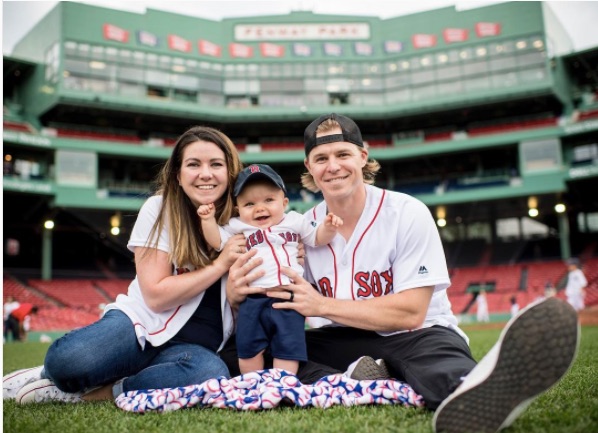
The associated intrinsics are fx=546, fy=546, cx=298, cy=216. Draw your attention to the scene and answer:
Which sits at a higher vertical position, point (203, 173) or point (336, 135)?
point (336, 135)

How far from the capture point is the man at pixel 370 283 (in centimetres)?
338

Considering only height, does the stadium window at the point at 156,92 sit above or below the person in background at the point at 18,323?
above

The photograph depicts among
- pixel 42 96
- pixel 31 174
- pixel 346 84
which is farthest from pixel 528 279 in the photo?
pixel 42 96

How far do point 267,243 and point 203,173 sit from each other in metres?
0.70

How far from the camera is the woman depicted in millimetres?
3637

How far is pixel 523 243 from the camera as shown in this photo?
112 feet

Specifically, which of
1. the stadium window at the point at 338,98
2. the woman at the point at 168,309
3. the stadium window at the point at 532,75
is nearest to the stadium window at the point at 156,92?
the stadium window at the point at 338,98

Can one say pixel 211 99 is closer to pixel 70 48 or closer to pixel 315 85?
pixel 315 85

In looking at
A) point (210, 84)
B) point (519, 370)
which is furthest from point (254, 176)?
point (210, 84)

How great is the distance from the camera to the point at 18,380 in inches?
169

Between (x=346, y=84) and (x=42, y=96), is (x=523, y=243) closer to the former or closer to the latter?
(x=346, y=84)

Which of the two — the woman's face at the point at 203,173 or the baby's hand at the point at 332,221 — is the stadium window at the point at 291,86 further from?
the baby's hand at the point at 332,221

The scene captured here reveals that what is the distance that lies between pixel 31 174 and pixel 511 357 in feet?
105

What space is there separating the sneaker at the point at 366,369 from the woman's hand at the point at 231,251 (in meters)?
1.05
